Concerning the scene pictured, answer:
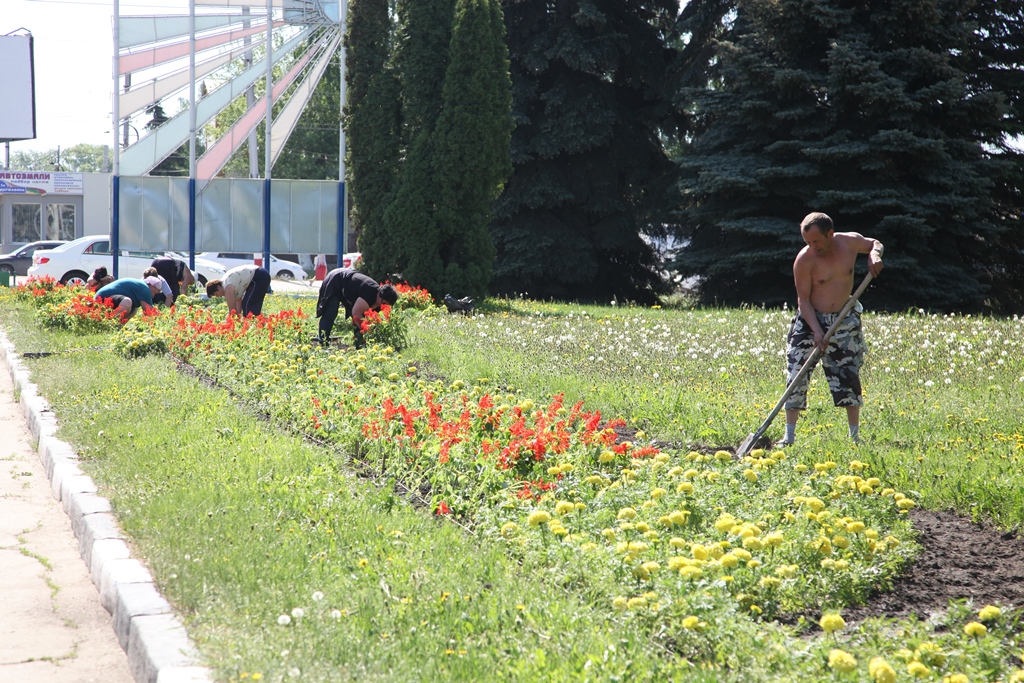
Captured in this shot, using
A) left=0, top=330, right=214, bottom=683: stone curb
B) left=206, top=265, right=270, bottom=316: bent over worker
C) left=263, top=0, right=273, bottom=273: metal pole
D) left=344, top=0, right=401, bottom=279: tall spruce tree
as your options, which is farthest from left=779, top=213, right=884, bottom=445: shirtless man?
left=263, top=0, right=273, bottom=273: metal pole

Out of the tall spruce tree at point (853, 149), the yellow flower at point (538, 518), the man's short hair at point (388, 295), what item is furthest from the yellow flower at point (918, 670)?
the tall spruce tree at point (853, 149)

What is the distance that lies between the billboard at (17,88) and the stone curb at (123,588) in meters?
34.4

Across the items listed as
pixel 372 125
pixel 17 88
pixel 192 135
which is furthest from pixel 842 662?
pixel 17 88

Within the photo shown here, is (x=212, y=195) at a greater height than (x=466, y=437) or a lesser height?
greater

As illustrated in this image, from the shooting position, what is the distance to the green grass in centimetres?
328

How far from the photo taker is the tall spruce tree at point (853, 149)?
19141mm

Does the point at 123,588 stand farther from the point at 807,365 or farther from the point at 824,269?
the point at 824,269

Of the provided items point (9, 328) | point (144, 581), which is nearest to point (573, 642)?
point (144, 581)

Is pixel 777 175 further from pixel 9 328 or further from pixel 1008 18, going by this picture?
pixel 9 328

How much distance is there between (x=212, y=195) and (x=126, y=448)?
17976 mm

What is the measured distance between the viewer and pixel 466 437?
5.98 meters

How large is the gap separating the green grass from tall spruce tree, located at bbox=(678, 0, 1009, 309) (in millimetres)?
9869

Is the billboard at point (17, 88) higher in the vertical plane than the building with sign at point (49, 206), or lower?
higher

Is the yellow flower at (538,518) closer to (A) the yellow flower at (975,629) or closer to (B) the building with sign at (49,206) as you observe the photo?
(A) the yellow flower at (975,629)
